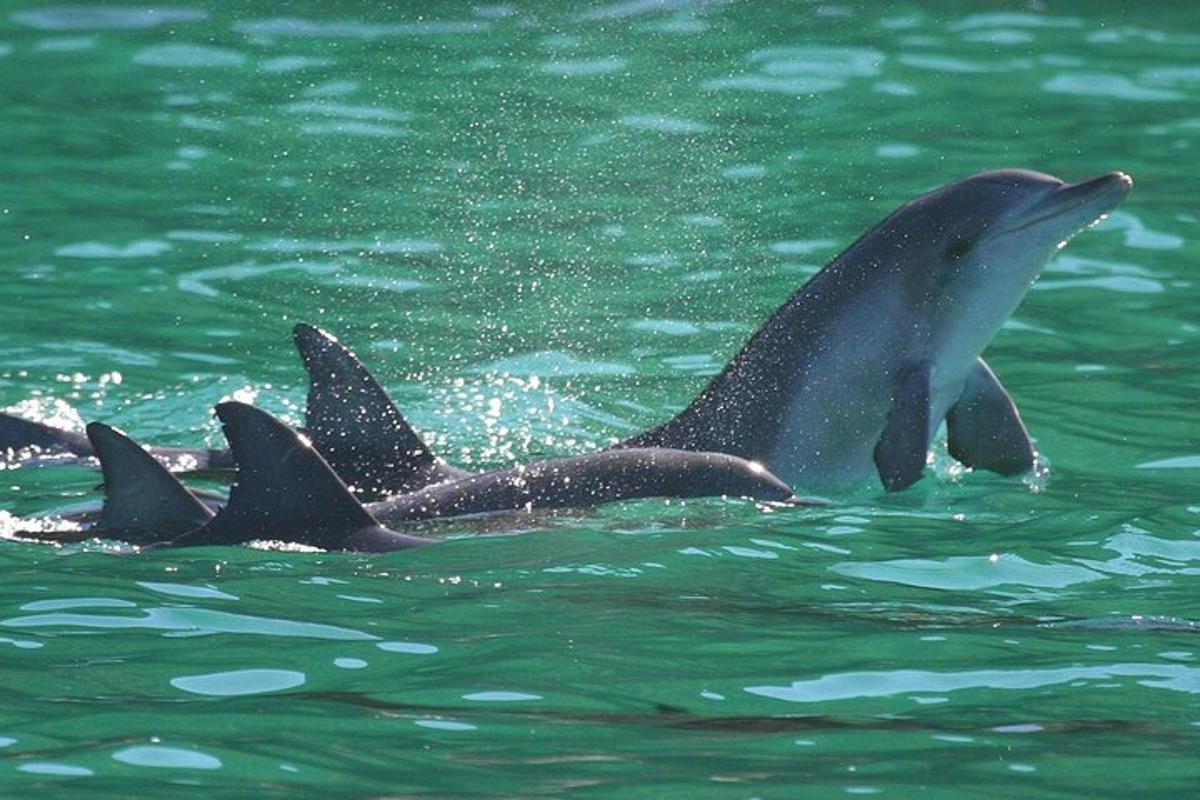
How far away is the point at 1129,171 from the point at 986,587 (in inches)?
304

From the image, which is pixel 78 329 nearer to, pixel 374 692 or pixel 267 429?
pixel 267 429

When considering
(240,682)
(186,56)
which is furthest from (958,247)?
(186,56)

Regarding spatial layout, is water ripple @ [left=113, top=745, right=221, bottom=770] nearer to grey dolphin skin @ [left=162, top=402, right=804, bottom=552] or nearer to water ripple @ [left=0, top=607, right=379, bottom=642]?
water ripple @ [left=0, top=607, right=379, bottom=642]

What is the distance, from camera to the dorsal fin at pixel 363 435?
8.97 metres

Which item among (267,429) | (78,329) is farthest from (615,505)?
(78,329)

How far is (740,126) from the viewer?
16078 mm

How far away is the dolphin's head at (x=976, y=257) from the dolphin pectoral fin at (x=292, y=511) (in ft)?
8.95

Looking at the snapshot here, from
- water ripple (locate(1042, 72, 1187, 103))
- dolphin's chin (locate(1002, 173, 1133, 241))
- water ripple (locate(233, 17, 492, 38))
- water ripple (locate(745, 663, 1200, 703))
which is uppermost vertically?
water ripple (locate(233, 17, 492, 38))

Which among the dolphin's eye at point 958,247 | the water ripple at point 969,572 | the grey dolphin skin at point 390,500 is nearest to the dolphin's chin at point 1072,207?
the dolphin's eye at point 958,247

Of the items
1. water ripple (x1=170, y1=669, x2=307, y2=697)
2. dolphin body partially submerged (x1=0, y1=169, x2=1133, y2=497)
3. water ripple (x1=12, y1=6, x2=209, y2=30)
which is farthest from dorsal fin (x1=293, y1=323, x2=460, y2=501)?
water ripple (x1=12, y1=6, x2=209, y2=30)

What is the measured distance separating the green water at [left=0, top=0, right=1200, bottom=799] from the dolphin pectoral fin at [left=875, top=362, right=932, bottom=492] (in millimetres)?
292

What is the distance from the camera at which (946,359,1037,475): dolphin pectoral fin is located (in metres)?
9.48

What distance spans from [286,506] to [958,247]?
3151mm

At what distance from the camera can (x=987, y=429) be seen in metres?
9.53
